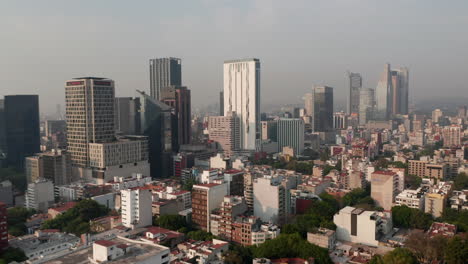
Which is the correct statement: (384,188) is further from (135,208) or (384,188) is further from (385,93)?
(385,93)

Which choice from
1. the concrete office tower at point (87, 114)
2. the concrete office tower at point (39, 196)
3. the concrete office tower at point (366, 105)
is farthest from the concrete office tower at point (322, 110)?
the concrete office tower at point (39, 196)

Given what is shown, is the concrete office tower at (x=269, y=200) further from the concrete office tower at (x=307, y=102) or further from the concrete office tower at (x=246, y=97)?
the concrete office tower at (x=307, y=102)

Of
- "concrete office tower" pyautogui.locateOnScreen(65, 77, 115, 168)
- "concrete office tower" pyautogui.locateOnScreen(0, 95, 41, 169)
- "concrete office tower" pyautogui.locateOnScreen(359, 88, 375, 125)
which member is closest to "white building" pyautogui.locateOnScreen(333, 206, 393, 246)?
"concrete office tower" pyautogui.locateOnScreen(65, 77, 115, 168)

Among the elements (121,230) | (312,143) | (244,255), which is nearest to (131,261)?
(244,255)

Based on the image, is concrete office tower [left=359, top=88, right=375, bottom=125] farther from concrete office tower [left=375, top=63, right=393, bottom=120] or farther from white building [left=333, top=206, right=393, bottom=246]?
white building [left=333, top=206, right=393, bottom=246]

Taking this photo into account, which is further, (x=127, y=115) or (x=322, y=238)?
(x=127, y=115)

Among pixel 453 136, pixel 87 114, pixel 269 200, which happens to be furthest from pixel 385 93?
pixel 269 200
